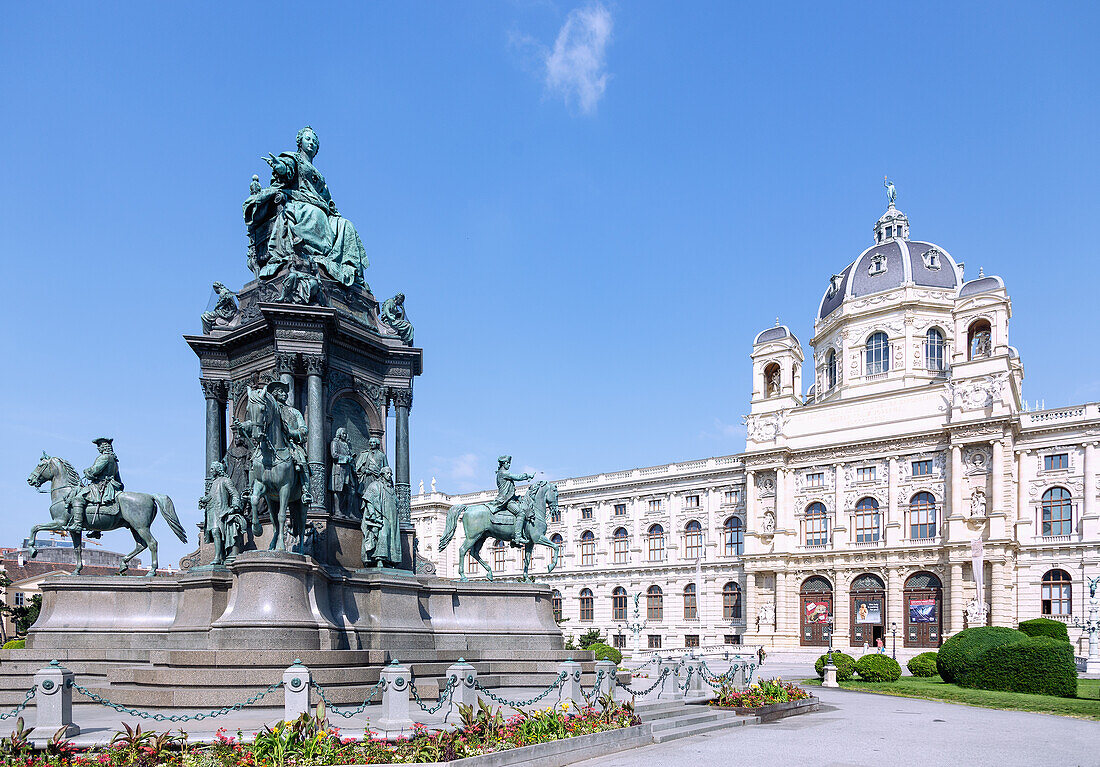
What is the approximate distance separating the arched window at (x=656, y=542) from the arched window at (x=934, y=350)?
2733cm

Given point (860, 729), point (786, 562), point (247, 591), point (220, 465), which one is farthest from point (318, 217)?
point (786, 562)

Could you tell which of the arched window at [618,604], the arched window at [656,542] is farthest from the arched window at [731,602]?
the arched window at [618,604]

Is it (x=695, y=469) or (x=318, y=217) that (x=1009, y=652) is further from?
(x=695, y=469)

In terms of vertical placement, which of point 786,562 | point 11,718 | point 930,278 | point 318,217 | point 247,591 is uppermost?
point 930,278

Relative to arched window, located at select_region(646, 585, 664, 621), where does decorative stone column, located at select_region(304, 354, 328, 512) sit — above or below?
above

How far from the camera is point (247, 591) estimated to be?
55.5 feet

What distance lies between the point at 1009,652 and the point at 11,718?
91.4ft

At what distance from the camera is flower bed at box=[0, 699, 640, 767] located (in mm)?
10352

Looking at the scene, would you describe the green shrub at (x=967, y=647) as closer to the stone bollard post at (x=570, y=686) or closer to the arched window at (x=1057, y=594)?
the stone bollard post at (x=570, y=686)

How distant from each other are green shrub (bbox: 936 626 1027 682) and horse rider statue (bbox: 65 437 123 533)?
89.5ft

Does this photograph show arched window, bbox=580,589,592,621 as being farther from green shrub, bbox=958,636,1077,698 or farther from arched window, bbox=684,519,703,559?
green shrub, bbox=958,636,1077,698

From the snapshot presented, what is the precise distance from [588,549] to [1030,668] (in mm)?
61323

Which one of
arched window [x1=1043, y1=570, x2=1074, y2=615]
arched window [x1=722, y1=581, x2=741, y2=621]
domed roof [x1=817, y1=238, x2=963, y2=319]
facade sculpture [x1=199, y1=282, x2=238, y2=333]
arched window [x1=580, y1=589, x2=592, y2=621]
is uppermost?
domed roof [x1=817, y1=238, x2=963, y2=319]

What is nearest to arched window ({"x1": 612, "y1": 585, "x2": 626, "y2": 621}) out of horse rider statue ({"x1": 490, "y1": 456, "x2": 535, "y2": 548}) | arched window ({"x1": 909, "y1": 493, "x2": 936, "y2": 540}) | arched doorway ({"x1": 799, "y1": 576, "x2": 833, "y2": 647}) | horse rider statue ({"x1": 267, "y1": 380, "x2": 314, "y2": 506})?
arched doorway ({"x1": 799, "y1": 576, "x2": 833, "y2": 647})
